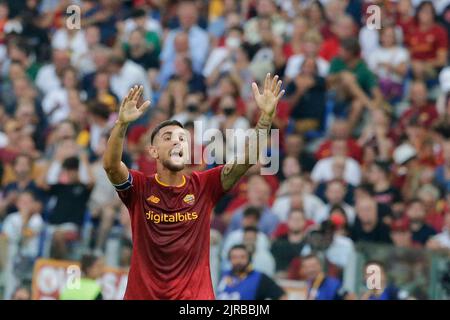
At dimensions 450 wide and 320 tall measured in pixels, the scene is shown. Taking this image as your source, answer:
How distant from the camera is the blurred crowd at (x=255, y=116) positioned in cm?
1628

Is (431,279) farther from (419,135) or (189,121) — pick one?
(189,121)

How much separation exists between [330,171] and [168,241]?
743cm

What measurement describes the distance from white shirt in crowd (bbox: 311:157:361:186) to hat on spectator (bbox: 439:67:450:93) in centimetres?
157

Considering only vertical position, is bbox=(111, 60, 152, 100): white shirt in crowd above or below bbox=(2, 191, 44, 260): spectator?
above

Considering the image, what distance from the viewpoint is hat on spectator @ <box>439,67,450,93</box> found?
1811 cm

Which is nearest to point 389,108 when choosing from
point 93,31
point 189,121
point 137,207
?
point 189,121

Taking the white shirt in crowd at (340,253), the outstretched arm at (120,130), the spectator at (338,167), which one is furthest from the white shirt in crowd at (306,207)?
the outstretched arm at (120,130)

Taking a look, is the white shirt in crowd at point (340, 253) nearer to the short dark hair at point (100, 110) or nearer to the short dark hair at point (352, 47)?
the short dark hair at point (352, 47)

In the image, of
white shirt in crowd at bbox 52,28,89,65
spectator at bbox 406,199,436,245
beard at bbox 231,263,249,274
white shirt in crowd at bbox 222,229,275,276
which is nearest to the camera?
beard at bbox 231,263,249,274

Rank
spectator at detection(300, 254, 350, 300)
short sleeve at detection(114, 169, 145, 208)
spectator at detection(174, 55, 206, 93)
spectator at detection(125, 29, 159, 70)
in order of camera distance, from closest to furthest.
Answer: short sleeve at detection(114, 169, 145, 208), spectator at detection(300, 254, 350, 300), spectator at detection(174, 55, 206, 93), spectator at detection(125, 29, 159, 70)

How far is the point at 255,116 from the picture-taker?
18.6 metres

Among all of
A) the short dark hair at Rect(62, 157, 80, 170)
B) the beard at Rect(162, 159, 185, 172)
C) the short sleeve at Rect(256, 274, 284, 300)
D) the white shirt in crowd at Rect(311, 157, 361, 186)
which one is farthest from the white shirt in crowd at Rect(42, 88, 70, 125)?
the beard at Rect(162, 159, 185, 172)

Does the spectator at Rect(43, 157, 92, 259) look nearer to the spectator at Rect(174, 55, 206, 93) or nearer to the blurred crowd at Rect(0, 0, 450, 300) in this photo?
the blurred crowd at Rect(0, 0, 450, 300)

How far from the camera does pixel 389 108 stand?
60.1 ft
